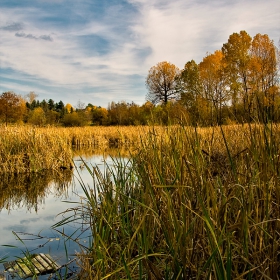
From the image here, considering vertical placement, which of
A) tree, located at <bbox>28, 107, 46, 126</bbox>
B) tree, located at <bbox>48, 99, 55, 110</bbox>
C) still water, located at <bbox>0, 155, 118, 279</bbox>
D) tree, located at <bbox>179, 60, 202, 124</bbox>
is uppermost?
tree, located at <bbox>48, 99, 55, 110</bbox>

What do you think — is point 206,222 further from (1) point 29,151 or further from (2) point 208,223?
(1) point 29,151

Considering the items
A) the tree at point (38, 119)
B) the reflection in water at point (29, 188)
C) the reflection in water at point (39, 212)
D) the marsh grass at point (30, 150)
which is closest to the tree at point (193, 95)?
the reflection in water at point (39, 212)

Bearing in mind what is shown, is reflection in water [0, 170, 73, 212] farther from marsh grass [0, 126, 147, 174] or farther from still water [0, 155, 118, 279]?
marsh grass [0, 126, 147, 174]

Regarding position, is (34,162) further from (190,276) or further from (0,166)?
(190,276)

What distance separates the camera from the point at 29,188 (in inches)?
255

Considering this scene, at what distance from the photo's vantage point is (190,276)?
1.55 metres

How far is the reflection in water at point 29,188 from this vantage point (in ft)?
17.9

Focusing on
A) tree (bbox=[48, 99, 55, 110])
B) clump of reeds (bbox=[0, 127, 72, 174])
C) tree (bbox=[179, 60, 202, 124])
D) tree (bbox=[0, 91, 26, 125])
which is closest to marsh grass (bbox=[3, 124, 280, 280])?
tree (bbox=[179, 60, 202, 124])

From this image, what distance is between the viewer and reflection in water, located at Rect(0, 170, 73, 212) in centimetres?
546

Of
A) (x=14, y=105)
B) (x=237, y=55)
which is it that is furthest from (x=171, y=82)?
(x=14, y=105)

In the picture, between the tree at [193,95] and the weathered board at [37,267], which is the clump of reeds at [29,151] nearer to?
the weathered board at [37,267]

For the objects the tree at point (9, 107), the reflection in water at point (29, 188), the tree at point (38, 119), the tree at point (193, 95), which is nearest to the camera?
the tree at point (193, 95)

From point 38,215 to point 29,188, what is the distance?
75.1 inches

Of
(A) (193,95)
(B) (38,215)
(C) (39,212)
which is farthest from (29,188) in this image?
(A) (193,95)
